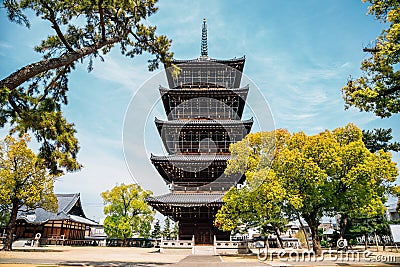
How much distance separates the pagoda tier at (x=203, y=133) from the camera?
→ 24922mm

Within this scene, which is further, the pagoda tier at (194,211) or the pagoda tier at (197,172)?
the pagoda tier at (197,172)

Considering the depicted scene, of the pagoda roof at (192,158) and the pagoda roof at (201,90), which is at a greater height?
the pagoda roof at (201,90)

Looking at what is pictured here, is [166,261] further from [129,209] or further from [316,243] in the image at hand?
[129,209]

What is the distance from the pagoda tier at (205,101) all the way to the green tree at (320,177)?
826cm

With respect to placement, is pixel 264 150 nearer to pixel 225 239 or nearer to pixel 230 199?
pixel 230 199

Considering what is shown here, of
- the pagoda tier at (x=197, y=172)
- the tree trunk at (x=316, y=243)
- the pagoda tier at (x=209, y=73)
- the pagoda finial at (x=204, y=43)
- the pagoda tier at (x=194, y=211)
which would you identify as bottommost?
the tree trunk at (x=316, y=243)

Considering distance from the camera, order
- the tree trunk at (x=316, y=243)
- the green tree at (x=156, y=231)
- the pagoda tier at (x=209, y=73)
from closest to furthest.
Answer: the tree trunk at (x=316, y=243)
the pagoda tier at (x=209, y=73)
the green tree at (x=156, y=231)

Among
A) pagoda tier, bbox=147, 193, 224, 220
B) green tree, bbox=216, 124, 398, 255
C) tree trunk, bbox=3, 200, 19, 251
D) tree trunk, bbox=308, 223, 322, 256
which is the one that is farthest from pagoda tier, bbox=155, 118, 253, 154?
tree trunk, bbox=3, 200, 19, 251

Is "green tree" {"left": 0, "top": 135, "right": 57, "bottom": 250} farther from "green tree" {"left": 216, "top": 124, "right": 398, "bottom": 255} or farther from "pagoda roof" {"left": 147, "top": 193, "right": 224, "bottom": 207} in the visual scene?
"green tree" {"left": 216, "top": 124, "right": 398, "bottom": 255}

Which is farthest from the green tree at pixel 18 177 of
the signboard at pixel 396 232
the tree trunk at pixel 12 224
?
the signboard at pixel 396 232

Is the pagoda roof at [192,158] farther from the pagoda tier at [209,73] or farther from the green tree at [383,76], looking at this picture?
the green tree at [383,76]

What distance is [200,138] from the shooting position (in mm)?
25500

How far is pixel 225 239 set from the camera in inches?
912

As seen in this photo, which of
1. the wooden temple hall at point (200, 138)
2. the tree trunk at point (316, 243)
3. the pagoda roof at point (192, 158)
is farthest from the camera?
the pagoda roof at point (192, 158)
